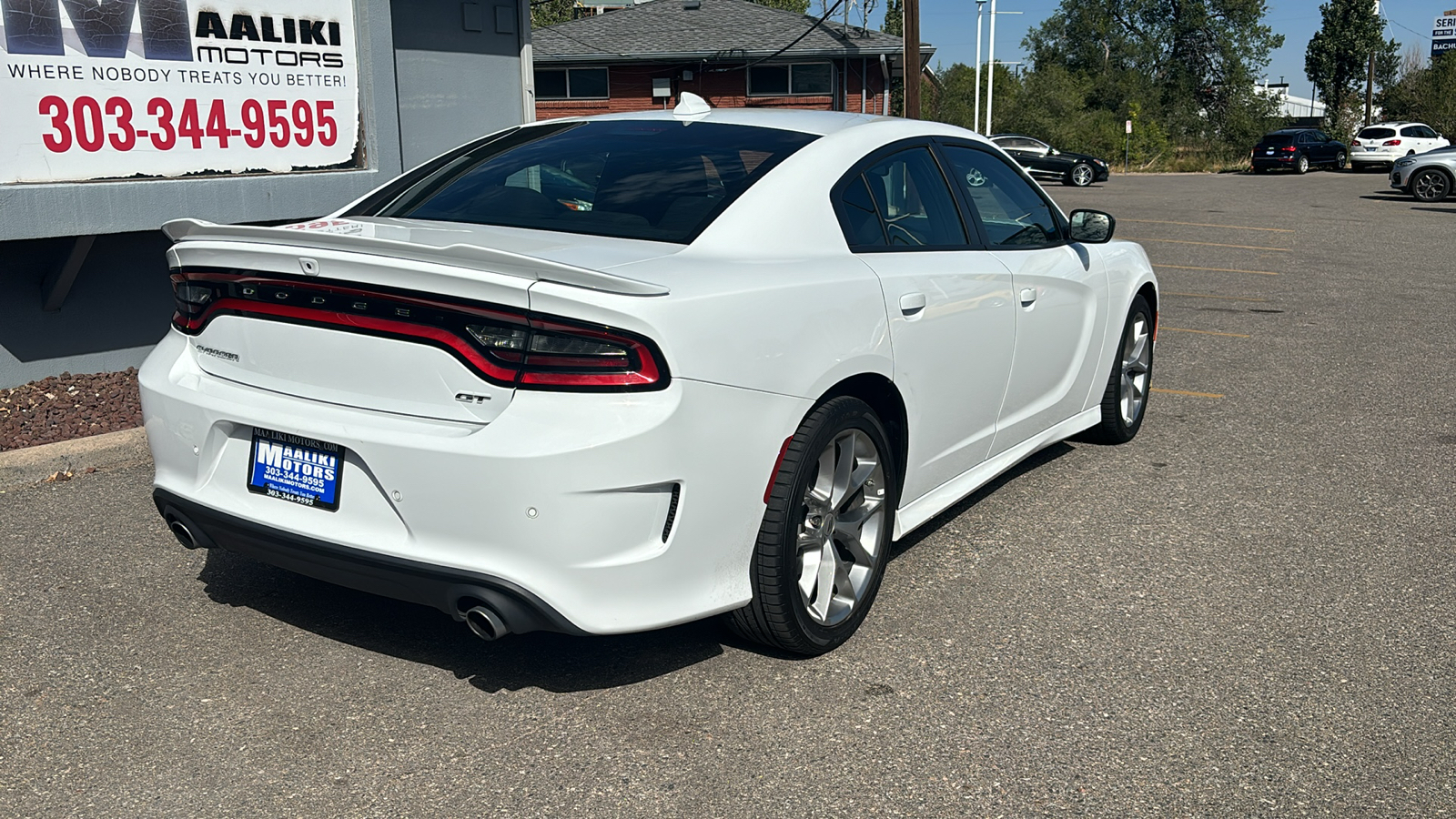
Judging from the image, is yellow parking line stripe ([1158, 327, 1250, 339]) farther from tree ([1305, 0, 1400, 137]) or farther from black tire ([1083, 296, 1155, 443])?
tree ([1305, 0, 1400, 137])

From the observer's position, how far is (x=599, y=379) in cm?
298

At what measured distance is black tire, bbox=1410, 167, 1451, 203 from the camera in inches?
1078

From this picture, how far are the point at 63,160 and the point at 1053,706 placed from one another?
5990mm

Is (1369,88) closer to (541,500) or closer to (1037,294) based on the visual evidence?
(1037,294)

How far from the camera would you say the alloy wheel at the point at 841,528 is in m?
3.69

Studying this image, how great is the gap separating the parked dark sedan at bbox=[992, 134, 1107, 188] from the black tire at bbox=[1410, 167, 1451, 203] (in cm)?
875

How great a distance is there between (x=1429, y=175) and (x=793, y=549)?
29087 mm

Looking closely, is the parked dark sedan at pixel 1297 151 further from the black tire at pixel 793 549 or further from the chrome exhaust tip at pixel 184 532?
the chrome exhaust tip at pixel 184 532

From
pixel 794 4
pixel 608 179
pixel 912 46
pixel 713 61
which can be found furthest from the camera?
pixel 794 4

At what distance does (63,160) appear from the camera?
22.2ft

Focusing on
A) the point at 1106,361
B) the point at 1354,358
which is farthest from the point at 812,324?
the point at 1354,358

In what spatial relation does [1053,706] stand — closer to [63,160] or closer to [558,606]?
[558,606]

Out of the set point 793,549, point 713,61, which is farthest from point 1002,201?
point 713,61

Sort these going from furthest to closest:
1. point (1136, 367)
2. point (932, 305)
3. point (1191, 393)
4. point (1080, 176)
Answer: point (1080, 176) → point (1191, 393) → point (1136, 367) → point (932, 305)
